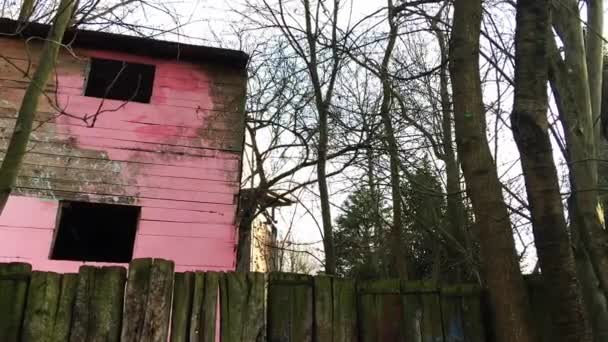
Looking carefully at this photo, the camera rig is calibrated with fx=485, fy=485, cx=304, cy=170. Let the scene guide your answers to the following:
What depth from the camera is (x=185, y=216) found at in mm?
7469

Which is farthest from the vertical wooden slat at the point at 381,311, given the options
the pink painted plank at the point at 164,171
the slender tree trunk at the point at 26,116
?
the pink painted plank at the point at 164,171

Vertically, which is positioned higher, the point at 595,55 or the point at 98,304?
the point at 595,55

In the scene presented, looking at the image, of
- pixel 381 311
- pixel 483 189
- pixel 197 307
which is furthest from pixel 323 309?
pixel 483 189

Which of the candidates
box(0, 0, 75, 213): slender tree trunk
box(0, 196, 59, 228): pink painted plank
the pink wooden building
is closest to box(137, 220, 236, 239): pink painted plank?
the pink wooden building

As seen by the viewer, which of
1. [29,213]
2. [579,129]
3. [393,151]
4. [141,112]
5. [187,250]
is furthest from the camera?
[141,112]

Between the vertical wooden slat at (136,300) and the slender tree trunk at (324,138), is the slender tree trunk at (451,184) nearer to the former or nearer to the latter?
the slender tree trunk at (324,138)

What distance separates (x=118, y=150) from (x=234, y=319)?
5875 mm

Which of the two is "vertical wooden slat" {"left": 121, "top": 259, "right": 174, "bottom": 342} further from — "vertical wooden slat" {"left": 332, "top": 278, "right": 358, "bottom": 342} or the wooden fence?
"vertical wooden slat" {"left": 332, "top": 278, "right": 358, "bottom": 342}

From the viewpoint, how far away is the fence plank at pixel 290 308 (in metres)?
2.55

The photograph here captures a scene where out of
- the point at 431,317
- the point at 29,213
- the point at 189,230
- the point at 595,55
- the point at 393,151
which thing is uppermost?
the point at 393,151

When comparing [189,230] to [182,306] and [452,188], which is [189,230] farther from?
[182,306]

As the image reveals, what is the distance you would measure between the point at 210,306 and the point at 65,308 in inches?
28.4

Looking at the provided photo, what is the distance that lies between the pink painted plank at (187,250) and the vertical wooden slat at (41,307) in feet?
15.4

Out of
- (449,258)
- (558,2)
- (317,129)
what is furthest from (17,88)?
(449,258)
